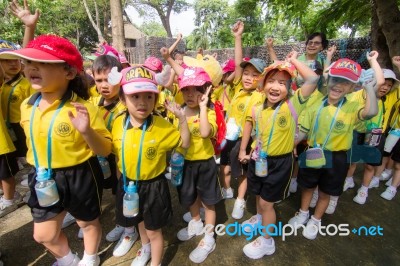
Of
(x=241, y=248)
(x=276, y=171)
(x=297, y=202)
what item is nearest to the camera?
(x=276, y=171)

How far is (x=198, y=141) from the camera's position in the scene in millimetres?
2418

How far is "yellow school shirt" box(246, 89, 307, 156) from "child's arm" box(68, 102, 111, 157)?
144 centimetres

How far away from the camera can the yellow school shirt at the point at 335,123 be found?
2.57 metres

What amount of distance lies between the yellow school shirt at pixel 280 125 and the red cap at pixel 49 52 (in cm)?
172

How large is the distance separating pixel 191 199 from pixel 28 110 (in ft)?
5.33

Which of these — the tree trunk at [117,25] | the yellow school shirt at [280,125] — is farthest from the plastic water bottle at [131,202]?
the tree trunk at [117,25]

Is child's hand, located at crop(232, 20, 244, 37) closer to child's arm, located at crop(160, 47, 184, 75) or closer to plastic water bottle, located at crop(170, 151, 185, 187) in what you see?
child's arm, located at crop(160, 47, 184, 75)

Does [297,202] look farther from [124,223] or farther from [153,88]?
[153,88]

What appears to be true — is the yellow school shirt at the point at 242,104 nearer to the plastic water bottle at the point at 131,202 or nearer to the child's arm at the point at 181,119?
the child's arm at the point at 181,119

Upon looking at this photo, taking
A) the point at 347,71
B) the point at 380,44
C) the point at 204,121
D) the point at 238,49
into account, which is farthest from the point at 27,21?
the point at 380,44

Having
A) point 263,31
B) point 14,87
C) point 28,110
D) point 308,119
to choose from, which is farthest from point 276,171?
point 263,31

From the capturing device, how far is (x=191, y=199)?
8.26 feet

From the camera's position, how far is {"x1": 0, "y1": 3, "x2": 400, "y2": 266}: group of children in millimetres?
1857

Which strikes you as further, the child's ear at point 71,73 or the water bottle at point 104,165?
the water bottle at point 104,165
